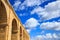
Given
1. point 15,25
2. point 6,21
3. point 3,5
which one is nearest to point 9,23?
point 6,21

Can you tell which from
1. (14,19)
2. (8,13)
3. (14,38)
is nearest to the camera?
(8,13)

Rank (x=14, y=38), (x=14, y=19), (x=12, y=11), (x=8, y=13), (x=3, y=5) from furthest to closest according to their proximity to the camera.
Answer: (x=14, y=38), (x=14, y=19), (x=12, y=11), (x=8, y=13), (x=3, y=5)

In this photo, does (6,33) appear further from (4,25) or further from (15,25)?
(15,25)

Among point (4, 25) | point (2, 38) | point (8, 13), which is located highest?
point (8, 13)

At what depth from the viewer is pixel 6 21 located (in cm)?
1420

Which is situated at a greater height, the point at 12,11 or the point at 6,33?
the point at 12,11

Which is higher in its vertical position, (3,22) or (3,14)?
(3,14)

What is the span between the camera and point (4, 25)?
1422 cm

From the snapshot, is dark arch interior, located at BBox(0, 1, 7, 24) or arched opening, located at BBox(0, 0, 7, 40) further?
arched opening, located at BBox(0, 0, 7, 40)

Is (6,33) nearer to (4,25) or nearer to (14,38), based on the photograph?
(4,25)

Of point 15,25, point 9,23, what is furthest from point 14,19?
point 9,23

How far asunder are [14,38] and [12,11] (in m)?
3.50

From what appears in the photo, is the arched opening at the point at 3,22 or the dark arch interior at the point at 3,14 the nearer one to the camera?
the dark arch interior at the point at 3,14

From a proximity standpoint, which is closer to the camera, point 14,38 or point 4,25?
point 4,25
